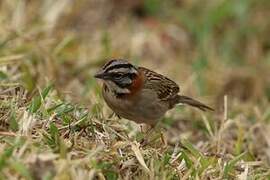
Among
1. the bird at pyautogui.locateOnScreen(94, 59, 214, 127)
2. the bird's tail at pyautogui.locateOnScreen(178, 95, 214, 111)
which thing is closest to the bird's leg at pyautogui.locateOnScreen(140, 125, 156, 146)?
the bird at pyautogui.locateOnScreen(94, 59, 214, 127)

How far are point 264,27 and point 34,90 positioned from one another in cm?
442

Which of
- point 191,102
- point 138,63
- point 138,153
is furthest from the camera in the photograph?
point 138,63

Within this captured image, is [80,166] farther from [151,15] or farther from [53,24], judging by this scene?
[151,15]

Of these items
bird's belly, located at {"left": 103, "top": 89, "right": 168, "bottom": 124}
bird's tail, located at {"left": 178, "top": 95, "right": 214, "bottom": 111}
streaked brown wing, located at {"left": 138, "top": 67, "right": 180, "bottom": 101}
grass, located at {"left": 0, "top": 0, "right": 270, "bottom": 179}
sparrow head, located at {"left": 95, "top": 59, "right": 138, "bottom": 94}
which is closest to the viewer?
grass, located at {"left": 0, "top": 0, "right": 270, "bottom": 179}

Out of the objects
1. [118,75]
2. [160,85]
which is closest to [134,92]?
A: [118,75]

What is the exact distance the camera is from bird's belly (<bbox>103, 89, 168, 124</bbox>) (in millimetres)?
6348

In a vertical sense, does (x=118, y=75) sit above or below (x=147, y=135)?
above

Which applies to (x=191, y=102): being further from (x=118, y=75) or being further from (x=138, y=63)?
(x=138, y=63)

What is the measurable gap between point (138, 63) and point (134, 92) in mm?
A: 2627

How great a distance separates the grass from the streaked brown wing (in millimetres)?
346

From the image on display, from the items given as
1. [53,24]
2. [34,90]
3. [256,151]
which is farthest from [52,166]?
[53,24]

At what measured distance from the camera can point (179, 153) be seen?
19.5 ft

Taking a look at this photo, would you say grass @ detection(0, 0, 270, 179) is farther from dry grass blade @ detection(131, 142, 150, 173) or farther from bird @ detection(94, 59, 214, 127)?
bird @ detection(94, 59, 214, 127)

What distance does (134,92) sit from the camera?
6516mm
